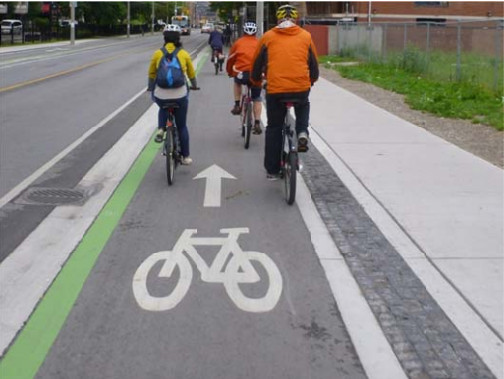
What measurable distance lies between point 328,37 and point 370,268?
38974mm

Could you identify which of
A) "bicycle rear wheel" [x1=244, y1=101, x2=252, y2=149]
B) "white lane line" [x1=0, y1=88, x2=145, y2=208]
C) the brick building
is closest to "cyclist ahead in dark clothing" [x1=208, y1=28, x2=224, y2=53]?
"white lane line" [x1=0, y1=88, x2=145, y2=208]

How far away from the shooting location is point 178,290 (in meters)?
5.55

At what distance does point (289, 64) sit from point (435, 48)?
25859mm

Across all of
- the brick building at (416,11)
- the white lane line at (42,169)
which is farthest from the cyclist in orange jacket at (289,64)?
the brick building at (416,11)

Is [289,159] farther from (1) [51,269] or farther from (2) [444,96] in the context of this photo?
(2) [444,96]

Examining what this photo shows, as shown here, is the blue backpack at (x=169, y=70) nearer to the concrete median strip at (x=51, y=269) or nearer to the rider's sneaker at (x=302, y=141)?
the concrete median strip at (x=51, y=269)

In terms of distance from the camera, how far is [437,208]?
26.1 feet

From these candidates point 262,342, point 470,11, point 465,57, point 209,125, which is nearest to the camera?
point 262,342

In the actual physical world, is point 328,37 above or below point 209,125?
above

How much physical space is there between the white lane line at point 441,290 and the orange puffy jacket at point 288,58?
1463mm

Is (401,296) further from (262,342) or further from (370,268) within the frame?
(262,342)

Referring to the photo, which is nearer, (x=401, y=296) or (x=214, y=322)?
(x=214, y=322)

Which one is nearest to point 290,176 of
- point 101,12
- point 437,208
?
point 437,208

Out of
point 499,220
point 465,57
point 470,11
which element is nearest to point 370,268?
point 499,220
